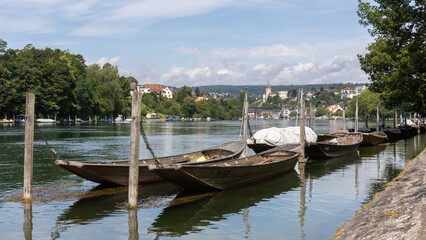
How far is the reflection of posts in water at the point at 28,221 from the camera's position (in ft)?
43.7

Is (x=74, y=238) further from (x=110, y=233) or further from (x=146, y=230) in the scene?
(x=146, y=230)

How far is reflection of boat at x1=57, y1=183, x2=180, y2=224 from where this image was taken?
1528 centimetres

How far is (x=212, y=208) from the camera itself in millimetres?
16906

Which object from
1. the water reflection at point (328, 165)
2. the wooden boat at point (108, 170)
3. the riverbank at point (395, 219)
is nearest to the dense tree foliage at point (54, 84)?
the water reflection at point (328, 165)

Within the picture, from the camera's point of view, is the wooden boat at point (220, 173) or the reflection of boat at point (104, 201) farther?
the wooden boat at point (220, 173)

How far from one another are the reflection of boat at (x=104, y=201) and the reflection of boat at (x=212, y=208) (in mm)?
1350

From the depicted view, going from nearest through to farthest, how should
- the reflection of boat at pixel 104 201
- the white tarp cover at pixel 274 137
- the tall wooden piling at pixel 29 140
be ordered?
the reflection of boat at pixel 104 201, the tall wooden piling at pixel 29 140, the white tarp cover at pixel 274 137

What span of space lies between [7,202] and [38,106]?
89094mm

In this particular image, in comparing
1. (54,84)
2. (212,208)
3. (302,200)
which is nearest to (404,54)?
(302,200)

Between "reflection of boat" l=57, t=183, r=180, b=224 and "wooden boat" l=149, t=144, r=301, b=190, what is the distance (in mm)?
1422

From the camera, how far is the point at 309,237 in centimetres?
1320

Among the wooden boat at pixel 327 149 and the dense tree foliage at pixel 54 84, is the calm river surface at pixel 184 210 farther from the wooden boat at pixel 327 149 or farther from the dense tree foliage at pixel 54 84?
the dense tree foliage at pixel 54 84

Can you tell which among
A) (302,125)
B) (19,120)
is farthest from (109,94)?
(302,125)

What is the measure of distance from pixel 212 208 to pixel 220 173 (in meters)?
2.52
